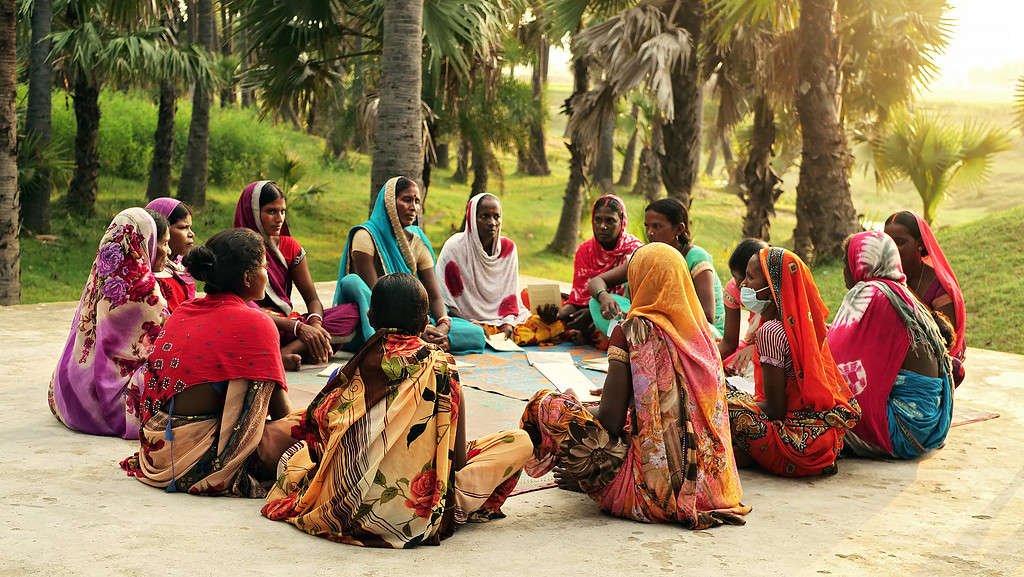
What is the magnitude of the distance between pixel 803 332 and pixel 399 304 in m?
1.96

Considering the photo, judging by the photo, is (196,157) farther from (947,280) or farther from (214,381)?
(947,280)

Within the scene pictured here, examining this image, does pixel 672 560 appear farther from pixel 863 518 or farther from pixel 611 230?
pixel 611 230

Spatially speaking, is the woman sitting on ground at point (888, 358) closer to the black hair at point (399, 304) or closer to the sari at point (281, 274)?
the black hair at point (399, 304)

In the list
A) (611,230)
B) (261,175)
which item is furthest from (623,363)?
(261,175)

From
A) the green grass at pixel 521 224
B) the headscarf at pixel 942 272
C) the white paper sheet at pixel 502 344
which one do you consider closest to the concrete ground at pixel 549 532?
the headscarf at pixel 942 272

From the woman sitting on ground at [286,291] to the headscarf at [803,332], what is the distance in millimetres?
3474

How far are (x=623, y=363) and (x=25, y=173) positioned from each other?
12.2m

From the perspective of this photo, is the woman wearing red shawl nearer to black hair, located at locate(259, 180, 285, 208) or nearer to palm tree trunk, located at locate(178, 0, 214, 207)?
black hair, located at locate(259, 180, 285, 208)

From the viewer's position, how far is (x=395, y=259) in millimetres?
7219

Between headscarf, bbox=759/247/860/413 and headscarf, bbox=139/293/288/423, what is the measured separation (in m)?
2.31

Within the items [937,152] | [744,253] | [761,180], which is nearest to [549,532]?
[744,253]

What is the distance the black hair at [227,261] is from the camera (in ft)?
12.5

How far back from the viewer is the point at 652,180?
27.1m

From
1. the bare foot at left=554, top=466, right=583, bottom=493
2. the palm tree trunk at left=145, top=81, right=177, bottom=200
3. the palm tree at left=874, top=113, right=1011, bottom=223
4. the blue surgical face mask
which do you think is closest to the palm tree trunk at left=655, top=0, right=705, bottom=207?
the palm tree at left=874, top=113, right=1011, bottom=223
